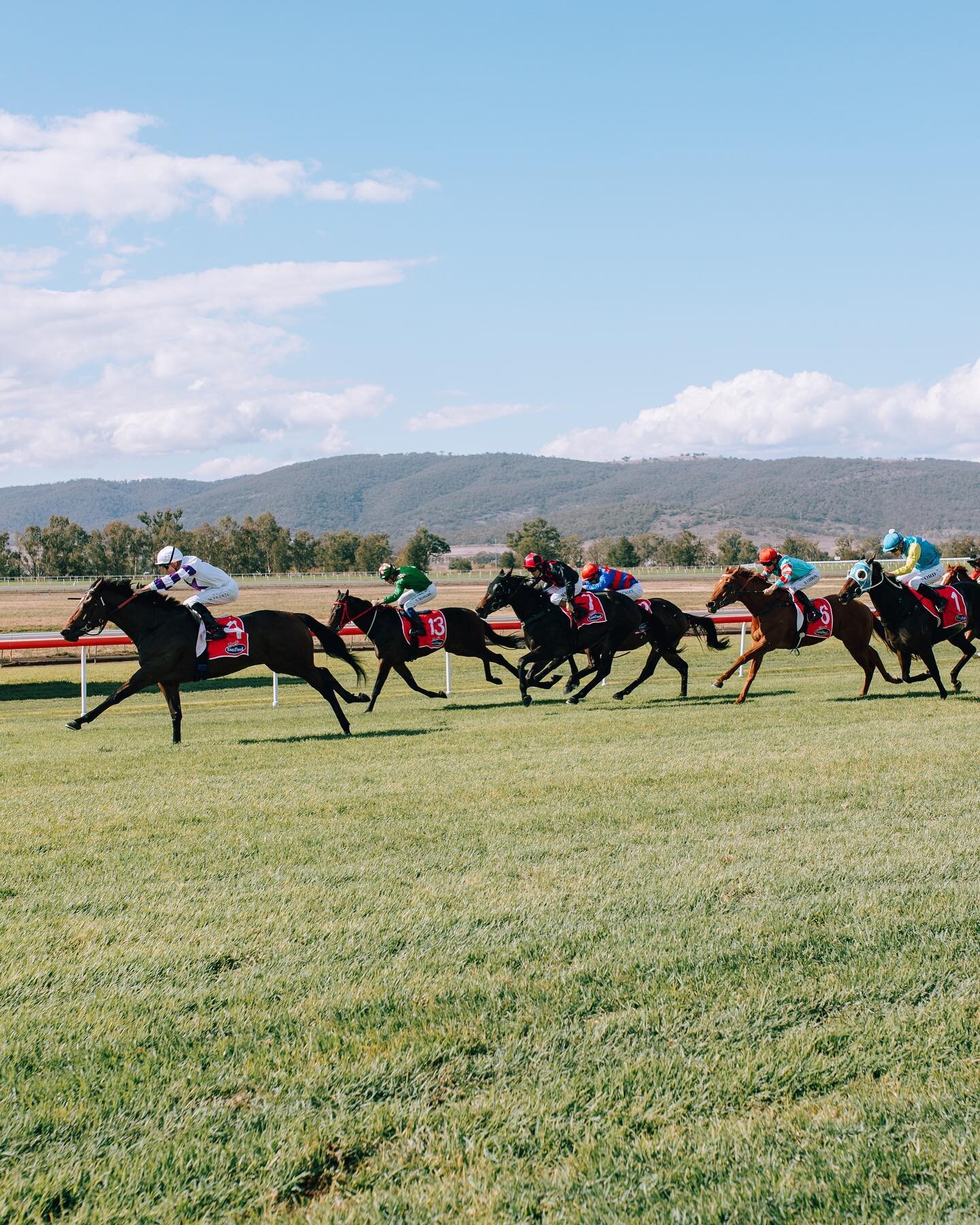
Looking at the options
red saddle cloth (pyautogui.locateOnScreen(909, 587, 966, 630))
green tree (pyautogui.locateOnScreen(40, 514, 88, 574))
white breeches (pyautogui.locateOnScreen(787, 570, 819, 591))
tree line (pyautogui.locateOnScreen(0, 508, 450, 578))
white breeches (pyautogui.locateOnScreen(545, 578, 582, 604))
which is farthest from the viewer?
tree line (pyautogui.locateOnScreen(0, 508, 450, 578))

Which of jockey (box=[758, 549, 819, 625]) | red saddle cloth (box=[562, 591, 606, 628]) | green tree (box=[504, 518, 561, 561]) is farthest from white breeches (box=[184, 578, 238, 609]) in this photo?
green tree (box=[504, 518, 561, 561])

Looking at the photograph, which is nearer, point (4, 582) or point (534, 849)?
point (534, 849)

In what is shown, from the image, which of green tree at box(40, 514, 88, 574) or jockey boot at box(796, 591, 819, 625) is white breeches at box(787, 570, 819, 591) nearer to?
jockey boot at box(796, 591, 819, 625)

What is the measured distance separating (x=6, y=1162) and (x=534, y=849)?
3.34 m

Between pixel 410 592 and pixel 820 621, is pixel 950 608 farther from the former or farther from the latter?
pixel 410 592

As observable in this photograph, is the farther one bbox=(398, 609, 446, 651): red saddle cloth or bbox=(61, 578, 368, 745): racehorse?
bbox=(398, 609, 446, 651): red saddle cloth

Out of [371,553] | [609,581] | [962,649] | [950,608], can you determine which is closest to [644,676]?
[609,581]

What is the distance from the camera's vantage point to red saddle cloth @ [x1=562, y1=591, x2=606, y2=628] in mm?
14758

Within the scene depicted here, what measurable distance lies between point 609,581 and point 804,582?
275 cm

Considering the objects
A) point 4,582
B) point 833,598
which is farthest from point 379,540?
point 833,598

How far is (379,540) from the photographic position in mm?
130125

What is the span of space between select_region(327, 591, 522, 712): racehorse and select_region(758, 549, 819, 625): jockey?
378cm

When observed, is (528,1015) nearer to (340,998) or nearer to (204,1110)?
(340,998)

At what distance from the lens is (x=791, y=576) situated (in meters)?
14.9
